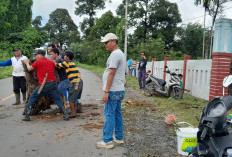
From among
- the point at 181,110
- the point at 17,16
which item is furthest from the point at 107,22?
the point at 181,110

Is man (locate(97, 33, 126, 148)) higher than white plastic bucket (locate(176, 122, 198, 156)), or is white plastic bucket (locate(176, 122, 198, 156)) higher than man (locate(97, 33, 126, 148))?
man (locate(97, 33, 126, 148))

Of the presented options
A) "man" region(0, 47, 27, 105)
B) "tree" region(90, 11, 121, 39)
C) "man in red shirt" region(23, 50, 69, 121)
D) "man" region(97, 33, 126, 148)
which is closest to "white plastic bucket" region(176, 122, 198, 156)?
"man" region(97, 33, 126, 148)

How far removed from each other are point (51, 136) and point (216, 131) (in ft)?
11.8

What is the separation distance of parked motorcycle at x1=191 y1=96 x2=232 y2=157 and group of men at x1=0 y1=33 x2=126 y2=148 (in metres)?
2.09

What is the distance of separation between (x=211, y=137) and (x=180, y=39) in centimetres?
5532

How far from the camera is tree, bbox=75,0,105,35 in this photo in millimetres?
66000

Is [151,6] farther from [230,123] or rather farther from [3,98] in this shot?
[230,123]

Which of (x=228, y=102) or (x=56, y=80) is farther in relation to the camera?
(x=56, y=80)

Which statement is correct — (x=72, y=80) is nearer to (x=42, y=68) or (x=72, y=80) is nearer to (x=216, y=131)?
(x=42, y=68)

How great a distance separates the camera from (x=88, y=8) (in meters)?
66.0

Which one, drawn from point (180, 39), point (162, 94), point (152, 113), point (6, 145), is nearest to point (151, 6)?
point (180, 39)

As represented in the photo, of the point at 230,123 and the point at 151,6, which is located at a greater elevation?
the point at 151,6

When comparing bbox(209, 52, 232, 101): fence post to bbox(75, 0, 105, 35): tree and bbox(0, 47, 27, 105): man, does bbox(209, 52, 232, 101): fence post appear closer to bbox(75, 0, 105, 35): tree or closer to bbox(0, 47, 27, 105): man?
bbox(0, 47, 27, 105): man

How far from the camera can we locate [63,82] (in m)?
7.14
